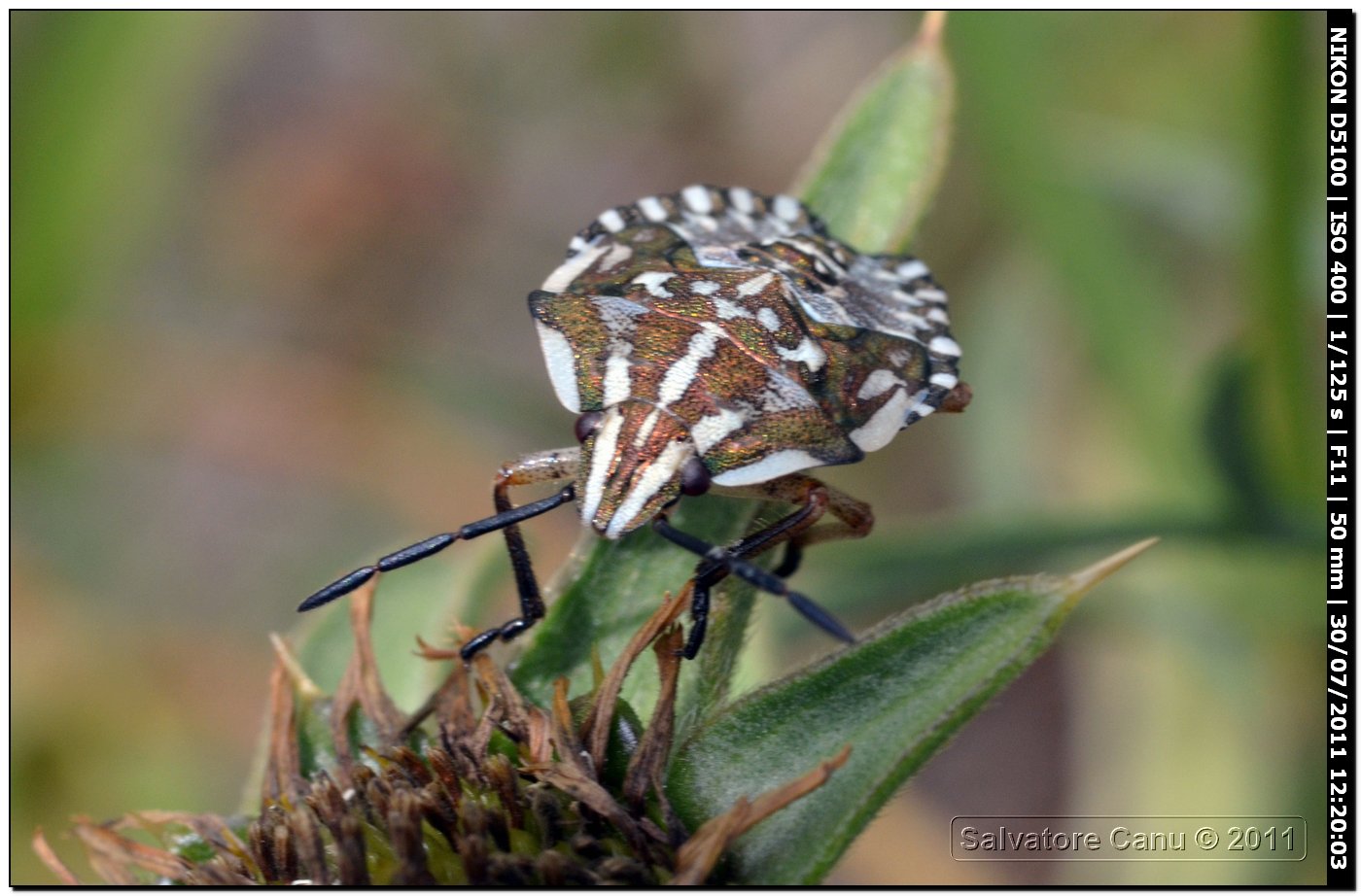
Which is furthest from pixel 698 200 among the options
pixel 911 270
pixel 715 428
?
pixel 715 428

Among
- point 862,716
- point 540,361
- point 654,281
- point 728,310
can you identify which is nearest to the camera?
point 862,716

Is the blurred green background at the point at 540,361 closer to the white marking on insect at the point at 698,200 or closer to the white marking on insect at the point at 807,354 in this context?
the white marking on insect at the point at 807,354

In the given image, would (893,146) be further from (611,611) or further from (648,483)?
(611,611)

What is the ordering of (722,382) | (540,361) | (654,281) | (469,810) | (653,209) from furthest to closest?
1. (540,361)
2. (653,209)
3. (654,281)
4. (722,382)
5. (469,810)

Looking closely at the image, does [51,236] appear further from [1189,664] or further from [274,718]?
[1189,664]

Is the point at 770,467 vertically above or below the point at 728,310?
below

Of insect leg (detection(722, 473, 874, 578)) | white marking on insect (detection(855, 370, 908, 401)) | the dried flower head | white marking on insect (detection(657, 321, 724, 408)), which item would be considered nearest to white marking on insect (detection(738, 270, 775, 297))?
white marking on insect (detection(657, 321, 724, 408))

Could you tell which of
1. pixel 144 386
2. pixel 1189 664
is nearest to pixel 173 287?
pixel 144 386
